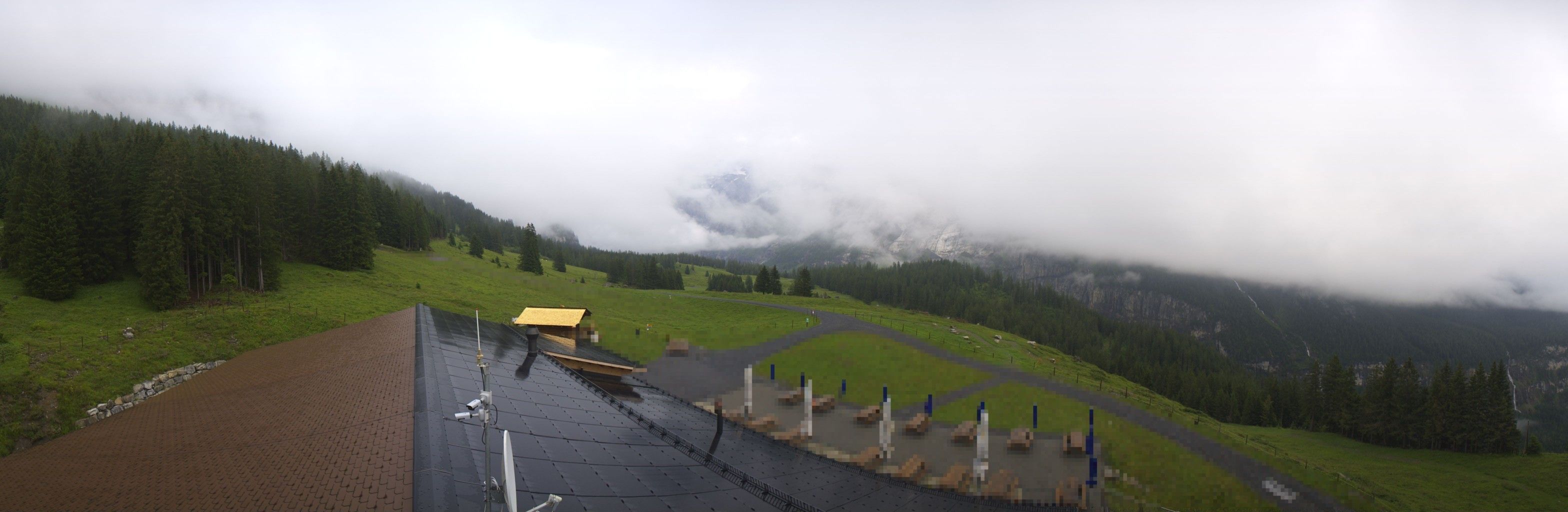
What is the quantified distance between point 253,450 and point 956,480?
955 inches

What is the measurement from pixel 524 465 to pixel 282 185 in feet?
244

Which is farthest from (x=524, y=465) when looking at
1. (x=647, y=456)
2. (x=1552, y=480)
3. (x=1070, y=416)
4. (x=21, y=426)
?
(x=1552, y=480)

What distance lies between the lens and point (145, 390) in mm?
29750

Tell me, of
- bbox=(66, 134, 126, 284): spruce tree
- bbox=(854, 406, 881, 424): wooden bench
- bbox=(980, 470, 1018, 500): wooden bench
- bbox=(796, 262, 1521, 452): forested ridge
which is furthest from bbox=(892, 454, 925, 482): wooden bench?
bbox=(66, 134, 126, 284): spruce tree

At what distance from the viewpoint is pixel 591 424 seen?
47.4ft

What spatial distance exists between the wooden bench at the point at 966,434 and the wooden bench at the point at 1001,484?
3849mm

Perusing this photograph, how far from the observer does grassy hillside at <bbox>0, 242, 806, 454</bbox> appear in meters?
26.4

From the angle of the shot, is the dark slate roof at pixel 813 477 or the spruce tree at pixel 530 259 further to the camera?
the spruce tree at pixel 530 259

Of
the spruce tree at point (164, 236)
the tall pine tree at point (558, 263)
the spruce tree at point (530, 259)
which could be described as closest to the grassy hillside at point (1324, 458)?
the spruce tree at point (164, 236)

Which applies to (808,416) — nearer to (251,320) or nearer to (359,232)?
(251,320)

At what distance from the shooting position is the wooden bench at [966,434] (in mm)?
33844

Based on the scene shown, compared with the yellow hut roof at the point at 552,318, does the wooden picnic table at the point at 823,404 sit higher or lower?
lower

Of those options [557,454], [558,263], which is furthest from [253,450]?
[558,263]

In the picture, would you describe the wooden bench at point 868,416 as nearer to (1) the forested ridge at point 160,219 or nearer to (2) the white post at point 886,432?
(2) the white post at point 886,432
